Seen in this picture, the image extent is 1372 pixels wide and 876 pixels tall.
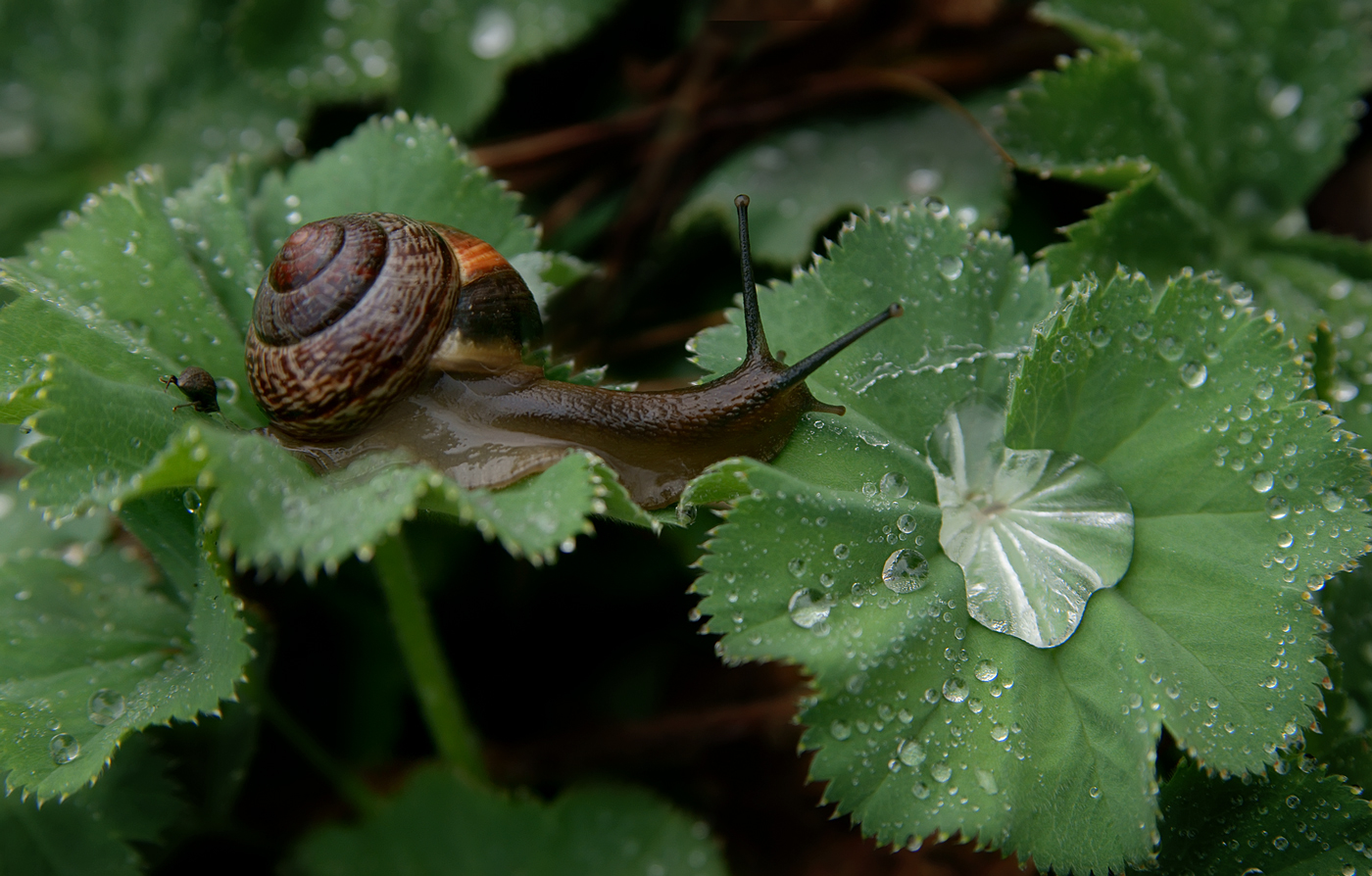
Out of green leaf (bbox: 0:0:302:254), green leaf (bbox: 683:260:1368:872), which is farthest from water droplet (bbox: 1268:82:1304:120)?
green leaf (bbox: 0:0:302:254)

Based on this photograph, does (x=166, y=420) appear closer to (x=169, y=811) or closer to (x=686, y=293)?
(x=169, y=811)

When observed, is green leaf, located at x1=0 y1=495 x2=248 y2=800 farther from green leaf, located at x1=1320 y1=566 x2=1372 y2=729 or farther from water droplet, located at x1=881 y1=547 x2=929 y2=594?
green leaf, located at x1=1320 y1=566 x2=1372 y2=729

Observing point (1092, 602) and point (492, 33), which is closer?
point (1092, 602)

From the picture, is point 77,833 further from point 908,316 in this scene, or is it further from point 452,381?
point 908,316

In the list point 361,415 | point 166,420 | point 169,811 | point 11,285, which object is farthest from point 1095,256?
point 169,811

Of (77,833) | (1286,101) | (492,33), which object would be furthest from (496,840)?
(1286,101)
